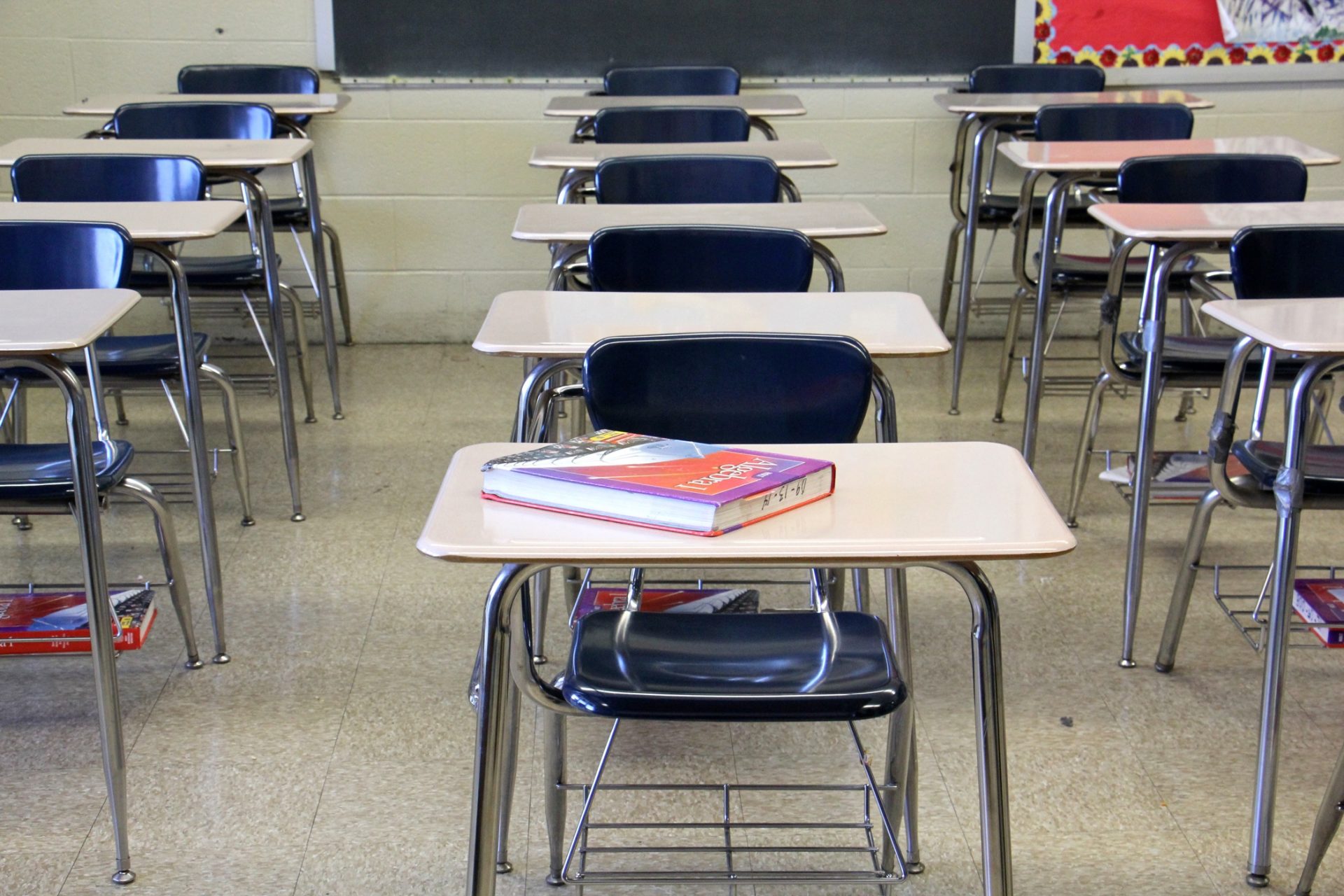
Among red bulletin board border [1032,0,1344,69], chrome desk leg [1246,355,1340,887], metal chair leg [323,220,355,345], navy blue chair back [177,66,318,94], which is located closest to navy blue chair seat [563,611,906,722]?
chrome desk leg [1246,355,1340,887]

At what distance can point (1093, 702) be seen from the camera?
256 centimetres

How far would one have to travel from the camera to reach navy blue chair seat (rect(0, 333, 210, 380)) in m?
2.85

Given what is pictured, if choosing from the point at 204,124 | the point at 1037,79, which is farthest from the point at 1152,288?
the point at 204,124

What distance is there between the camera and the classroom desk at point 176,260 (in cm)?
261

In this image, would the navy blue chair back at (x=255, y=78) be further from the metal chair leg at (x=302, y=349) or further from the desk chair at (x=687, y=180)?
the desk chair at (x=687, y=180)

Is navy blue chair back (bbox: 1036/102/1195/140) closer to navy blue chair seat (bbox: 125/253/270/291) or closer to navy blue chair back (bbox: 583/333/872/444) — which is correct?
navy blue chair seat (bbox: 125/253/270/291)

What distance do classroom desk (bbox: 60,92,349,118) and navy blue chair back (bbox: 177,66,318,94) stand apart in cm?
7

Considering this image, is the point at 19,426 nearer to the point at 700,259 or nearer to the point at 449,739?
the point at 449,739

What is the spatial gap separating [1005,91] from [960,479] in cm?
359

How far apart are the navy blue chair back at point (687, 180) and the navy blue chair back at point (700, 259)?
72 cm

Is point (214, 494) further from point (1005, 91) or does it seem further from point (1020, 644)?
point (1005, 91)

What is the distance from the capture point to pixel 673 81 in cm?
478

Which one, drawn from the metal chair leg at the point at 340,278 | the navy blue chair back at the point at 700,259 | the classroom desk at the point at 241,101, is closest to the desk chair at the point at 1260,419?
the navy blue chair back at the point at 700,259

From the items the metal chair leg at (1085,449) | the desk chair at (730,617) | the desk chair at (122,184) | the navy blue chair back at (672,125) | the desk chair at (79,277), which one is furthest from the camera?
the navy blue chair back at (672,125)
